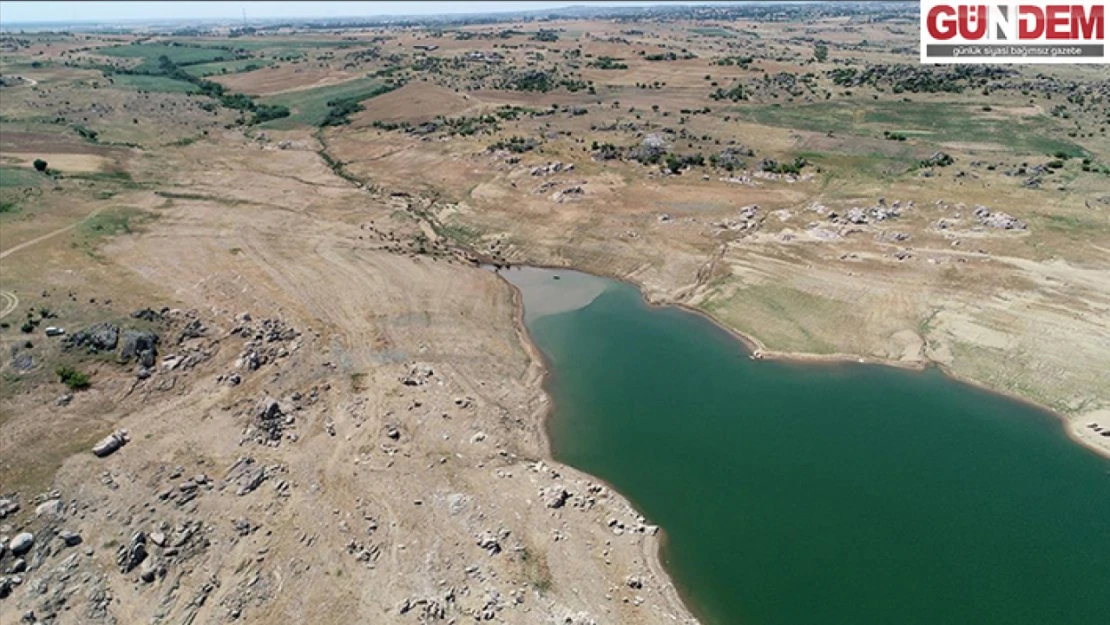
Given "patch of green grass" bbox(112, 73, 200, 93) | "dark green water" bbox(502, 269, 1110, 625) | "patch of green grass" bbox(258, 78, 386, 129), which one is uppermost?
"patch of green grass" bbox(112, 73, 200, 93)

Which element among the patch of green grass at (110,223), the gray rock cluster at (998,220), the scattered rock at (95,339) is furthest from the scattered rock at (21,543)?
the gray rock cluster at (998,220)

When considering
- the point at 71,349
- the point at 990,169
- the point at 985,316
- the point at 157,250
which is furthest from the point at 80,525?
the point at 990,169

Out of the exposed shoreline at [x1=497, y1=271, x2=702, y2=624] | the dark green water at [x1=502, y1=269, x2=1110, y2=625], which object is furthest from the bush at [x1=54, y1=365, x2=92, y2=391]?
the dark green water at [x1=502, y1=269, x2=1110, y2=625]

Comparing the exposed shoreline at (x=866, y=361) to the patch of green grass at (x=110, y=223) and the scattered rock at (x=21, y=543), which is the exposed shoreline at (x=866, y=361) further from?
the patch of green grass at (x=110, y=223)

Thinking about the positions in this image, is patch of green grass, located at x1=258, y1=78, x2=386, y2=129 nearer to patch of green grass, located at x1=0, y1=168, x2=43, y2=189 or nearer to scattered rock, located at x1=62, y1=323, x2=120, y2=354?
patch of green grass, located at x1=0, y1=168, x2=43, y2=189

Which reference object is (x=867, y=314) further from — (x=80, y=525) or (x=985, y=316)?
(x=80, y=525)

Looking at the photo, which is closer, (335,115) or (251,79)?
(335,115)

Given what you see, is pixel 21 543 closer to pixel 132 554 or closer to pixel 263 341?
pixel 132 554
